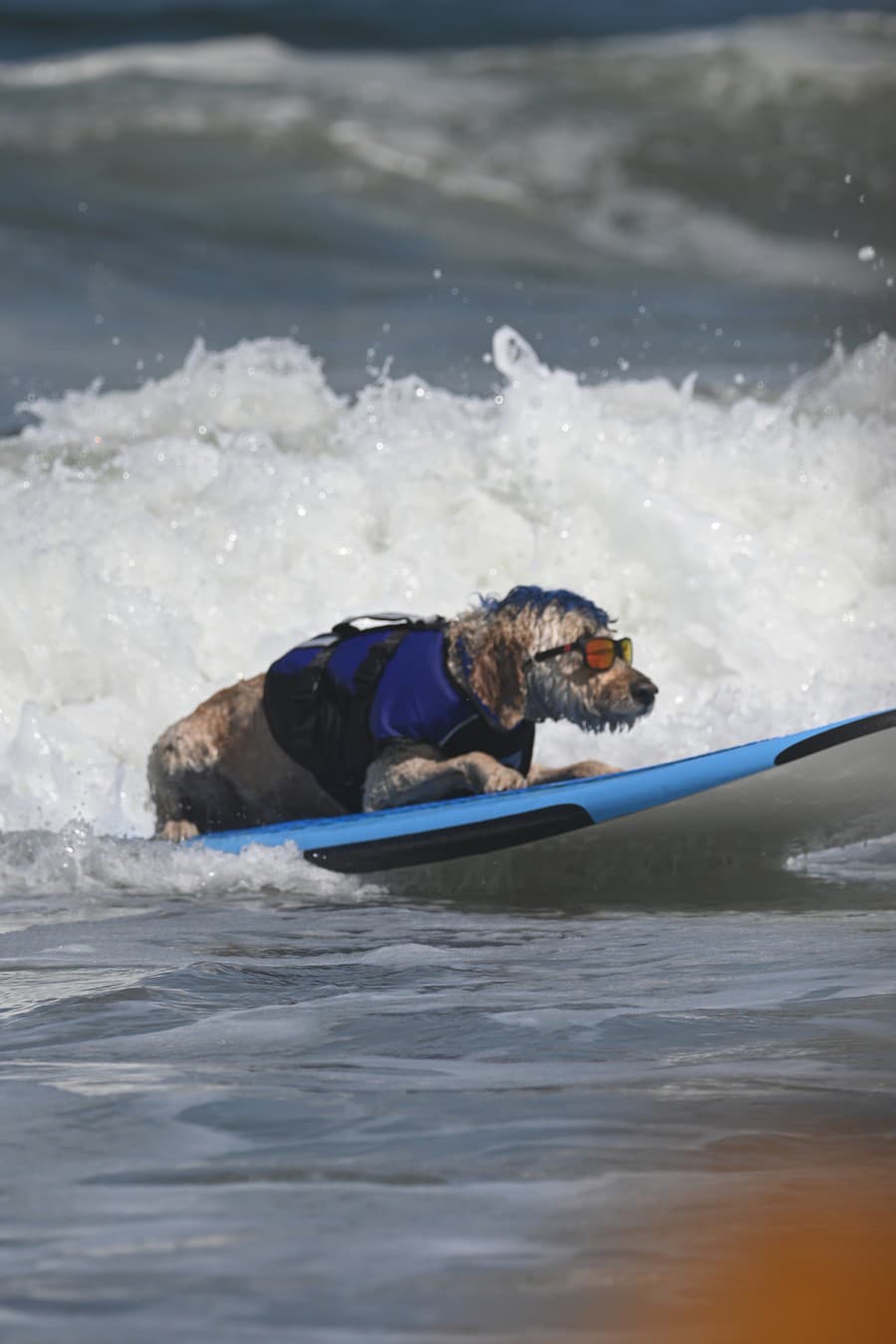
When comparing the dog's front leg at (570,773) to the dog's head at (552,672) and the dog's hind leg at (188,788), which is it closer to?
the dog's head at (552,672)

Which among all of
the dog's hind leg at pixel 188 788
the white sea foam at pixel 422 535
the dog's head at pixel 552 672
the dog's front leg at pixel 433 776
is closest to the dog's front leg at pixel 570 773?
the dog's front leg at pixel 433 776

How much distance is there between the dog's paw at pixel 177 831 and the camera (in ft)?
22.6

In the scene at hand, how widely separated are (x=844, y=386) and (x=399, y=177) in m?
7.41

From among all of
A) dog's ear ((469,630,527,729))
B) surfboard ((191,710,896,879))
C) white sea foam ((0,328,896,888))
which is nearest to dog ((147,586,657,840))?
dog's ear ((469,630,527,729))

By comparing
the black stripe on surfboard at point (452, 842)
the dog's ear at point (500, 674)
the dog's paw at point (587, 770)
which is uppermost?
the dog's ear at point (500, 674)

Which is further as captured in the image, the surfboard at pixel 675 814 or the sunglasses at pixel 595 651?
the sunglasses at pixel 595 651

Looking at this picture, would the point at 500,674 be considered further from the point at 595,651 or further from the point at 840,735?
the point at 840,735

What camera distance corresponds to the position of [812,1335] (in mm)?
2238

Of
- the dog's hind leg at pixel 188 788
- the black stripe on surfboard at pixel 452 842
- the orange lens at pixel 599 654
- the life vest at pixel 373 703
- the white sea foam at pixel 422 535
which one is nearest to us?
the black stripe on surfboard at pixel 452 842

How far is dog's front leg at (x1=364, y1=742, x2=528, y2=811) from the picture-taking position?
6.54 m

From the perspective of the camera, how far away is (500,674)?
643 centimetres

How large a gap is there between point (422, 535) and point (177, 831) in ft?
18.3

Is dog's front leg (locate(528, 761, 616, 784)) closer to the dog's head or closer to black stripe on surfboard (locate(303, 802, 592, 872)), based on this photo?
the dog's head

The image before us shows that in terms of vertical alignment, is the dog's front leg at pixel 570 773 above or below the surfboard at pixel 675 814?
above
